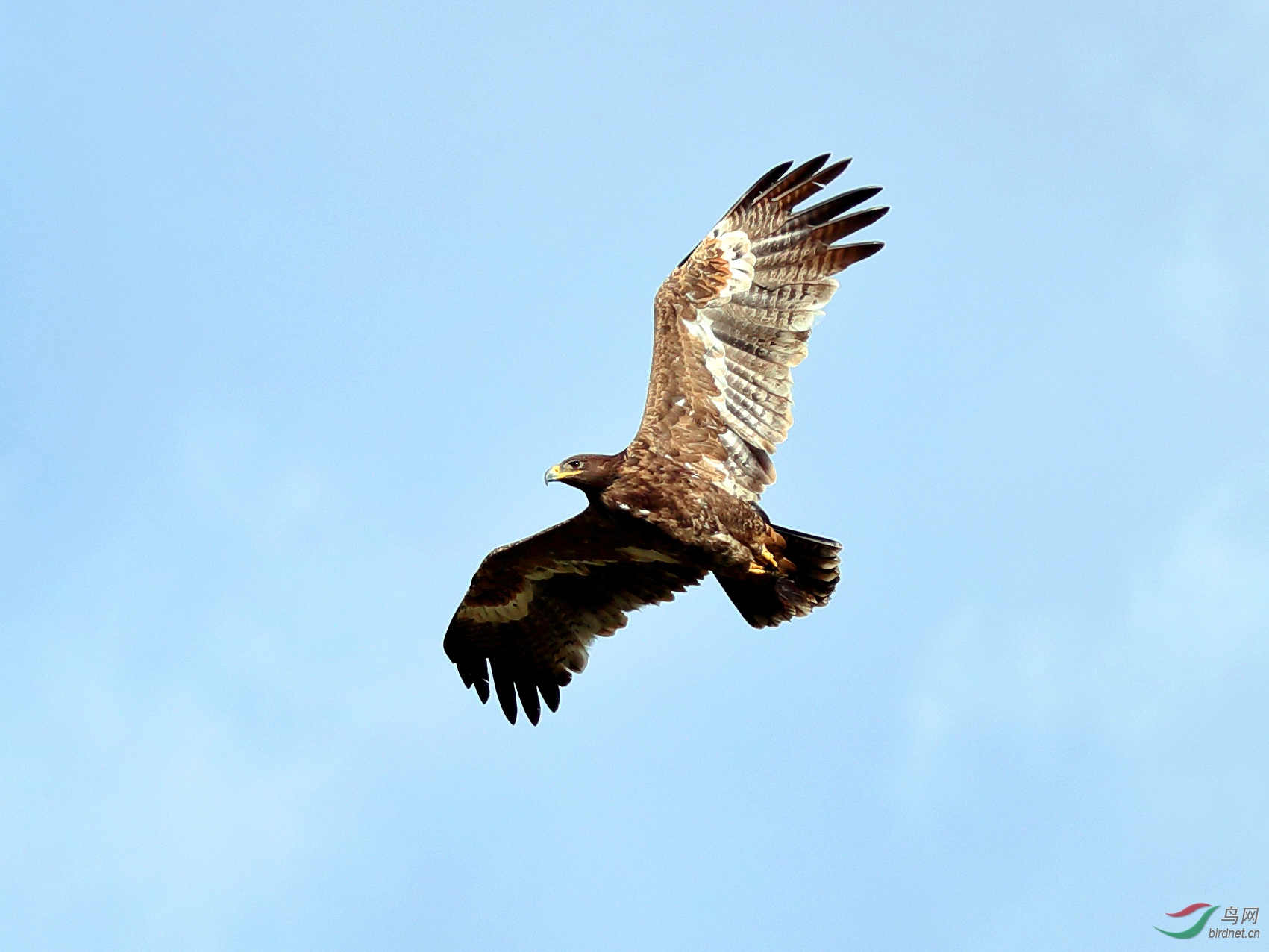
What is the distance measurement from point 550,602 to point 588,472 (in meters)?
2.07

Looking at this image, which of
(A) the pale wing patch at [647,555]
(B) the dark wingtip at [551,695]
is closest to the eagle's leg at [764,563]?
(A) the pale wing patch at [647,555]

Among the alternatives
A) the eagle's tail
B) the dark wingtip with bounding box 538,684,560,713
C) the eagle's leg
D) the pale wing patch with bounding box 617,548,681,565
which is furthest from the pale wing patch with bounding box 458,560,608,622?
the eagle's leg

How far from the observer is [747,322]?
55.8 feet

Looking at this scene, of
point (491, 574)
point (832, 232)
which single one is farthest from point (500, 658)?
point (832, 232)

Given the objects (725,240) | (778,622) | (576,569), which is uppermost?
(725,240)

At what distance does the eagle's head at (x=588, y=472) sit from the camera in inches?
643

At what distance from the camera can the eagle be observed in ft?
54.0

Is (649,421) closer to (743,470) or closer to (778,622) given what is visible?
(743,470)

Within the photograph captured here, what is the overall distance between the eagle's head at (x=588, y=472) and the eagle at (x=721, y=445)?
1cm

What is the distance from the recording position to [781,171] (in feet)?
57.4

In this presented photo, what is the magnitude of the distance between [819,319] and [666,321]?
53.2 inches

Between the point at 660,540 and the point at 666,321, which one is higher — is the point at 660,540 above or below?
below

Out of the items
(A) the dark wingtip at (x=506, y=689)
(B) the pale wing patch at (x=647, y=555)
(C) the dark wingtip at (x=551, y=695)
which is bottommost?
(B) the pale wing patch at (x=647, y=555)

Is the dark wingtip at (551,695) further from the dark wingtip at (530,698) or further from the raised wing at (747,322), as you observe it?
the raised wing at (747,322)
